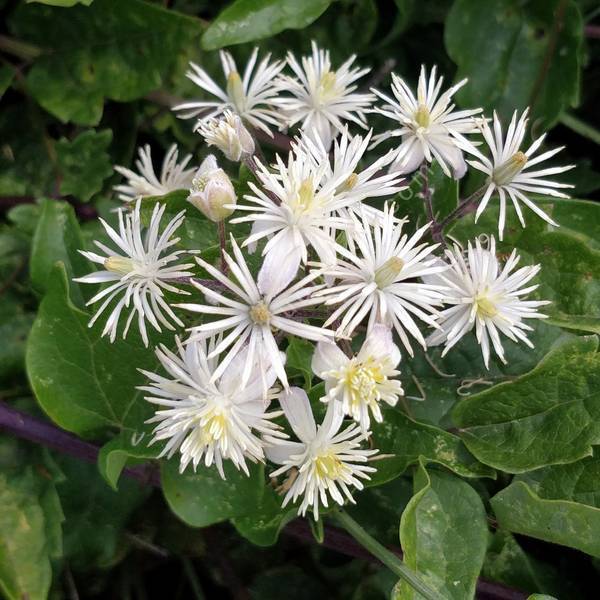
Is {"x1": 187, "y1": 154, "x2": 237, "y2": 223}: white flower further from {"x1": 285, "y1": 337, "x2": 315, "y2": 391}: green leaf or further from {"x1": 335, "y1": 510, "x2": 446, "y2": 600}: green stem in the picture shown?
{"x1": 335, "y1": 510, "x2": 446, "y2": 600}: green stem

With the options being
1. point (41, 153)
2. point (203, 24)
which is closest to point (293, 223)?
point (203, 24)

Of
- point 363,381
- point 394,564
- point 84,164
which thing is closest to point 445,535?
point 394,564

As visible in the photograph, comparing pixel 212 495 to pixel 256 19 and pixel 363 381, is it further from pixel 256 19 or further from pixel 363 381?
pixel 256 19

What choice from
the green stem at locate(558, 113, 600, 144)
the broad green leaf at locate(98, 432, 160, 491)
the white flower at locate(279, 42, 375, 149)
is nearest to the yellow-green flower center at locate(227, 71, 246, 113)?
the white flower at locate(279, 42, 375, 149)

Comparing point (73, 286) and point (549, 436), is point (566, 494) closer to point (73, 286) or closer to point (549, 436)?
point (549, 436)

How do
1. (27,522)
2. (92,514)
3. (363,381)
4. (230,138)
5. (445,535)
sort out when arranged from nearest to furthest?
(363,381) < (230,138) < (445,535) < (27,522) < (92,514)

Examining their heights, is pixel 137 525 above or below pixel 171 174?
below
